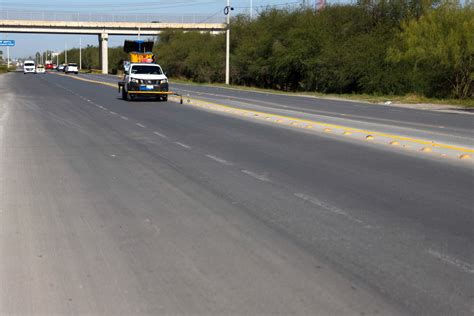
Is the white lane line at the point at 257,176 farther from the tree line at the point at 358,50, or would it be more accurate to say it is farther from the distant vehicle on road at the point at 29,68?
the distant vehicle on road at the point at 29,68

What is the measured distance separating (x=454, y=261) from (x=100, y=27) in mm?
107414

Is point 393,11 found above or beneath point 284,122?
above

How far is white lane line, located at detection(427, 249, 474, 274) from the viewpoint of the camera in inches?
250

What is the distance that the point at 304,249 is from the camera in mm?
7000

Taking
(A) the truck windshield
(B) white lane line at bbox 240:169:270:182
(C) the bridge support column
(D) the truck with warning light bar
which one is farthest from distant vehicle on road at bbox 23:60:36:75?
(B) white lane line at bbox 240:169:270:182

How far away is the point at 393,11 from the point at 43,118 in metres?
38.5

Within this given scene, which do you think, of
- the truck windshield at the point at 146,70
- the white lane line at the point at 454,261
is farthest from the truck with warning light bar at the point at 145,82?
the white lane line at the point at 454,261

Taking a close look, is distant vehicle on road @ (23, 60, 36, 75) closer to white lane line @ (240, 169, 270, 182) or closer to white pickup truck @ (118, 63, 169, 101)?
white pickup truck @ (118, 63, 169, 101)

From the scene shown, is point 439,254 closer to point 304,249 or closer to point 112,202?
point 304,249

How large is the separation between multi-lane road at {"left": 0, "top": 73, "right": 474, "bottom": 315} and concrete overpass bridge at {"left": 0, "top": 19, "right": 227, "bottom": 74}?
298 feet

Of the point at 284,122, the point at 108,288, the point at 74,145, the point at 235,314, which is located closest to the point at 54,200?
the point at 108,288

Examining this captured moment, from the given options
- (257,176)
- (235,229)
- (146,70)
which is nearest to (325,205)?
(235,229)

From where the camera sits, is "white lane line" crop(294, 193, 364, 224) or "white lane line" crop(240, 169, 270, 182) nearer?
"white lane line" crop(294, 193, 364, 224)

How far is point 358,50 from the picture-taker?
177ft
